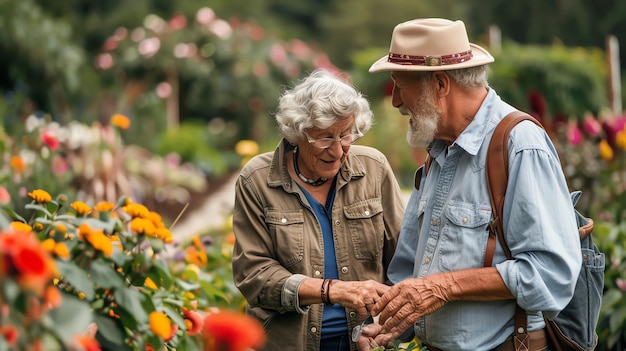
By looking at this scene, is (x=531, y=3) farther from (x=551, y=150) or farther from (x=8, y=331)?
(x=8, y=331)

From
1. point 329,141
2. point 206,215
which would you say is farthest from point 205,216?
point 329,141

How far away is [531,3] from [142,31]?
34.7 ft

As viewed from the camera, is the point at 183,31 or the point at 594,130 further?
the point at 183,31

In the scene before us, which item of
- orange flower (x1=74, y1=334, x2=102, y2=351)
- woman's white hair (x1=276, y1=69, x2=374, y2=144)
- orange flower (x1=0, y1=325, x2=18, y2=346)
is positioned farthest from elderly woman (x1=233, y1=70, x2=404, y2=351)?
orange flower (x1=0, y1=325, x2=18, y2=346)

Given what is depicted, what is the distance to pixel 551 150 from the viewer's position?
8.63ft

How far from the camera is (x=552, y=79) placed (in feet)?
49.5

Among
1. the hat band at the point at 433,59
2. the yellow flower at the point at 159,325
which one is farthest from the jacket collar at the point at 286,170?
the yellow flower at the point at 159,325

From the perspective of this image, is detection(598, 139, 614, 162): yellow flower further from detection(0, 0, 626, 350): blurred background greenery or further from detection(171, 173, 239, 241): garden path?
detection(171, 173, 239, 241): garden path

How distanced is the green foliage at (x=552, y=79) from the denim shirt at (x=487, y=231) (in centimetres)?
1179

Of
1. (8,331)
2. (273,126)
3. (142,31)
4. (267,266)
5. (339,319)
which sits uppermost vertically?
(8,331)

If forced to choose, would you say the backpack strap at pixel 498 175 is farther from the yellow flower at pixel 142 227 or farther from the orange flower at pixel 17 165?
the orange flower at pixel 17 165

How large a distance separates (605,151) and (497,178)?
3989 mm

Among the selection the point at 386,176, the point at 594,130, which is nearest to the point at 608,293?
the point at 386,176

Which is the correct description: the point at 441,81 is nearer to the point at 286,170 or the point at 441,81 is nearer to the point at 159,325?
the point at 286,170
